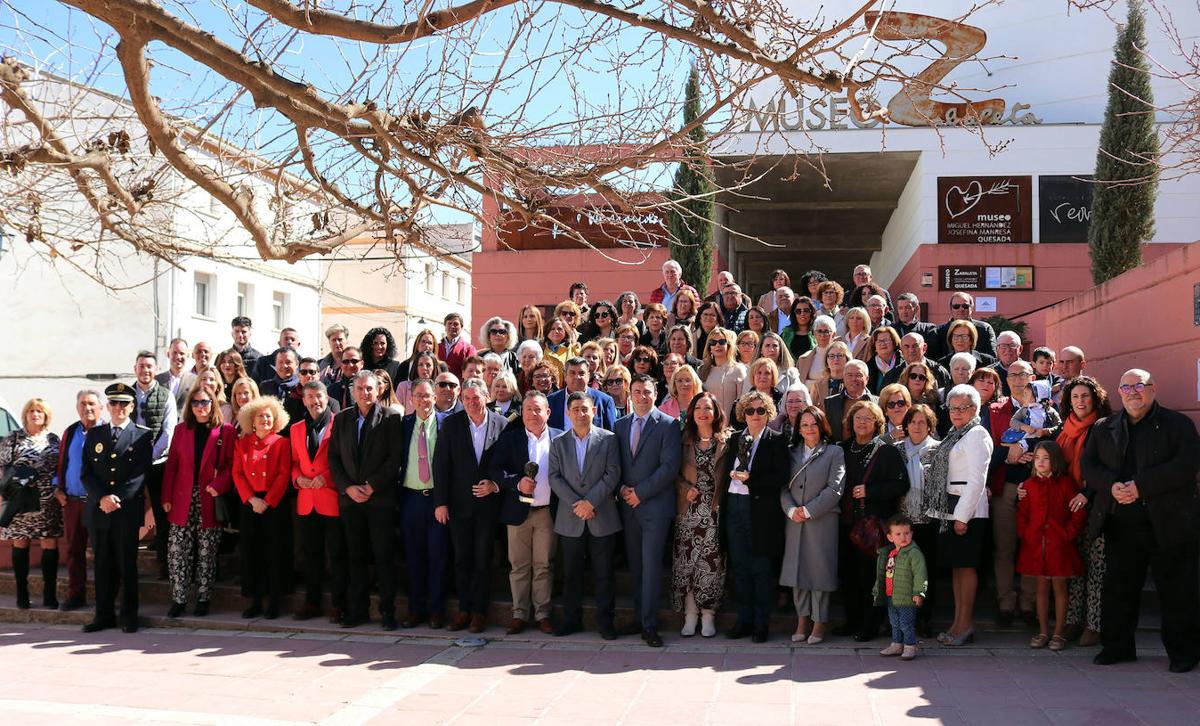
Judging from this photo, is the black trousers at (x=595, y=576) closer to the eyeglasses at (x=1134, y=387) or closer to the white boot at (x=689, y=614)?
the white boot at (x=689, y=614)

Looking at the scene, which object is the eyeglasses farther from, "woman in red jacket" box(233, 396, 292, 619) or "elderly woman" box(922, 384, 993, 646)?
"woman in red jacket" box(233, 396, 292, 619)

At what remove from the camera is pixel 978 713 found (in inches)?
215

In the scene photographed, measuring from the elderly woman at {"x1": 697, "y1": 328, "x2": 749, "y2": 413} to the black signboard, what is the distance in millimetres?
14182

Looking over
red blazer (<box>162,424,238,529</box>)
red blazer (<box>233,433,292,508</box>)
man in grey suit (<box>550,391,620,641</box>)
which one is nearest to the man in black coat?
man in grey suit (<box>550,391,620,641</box>)

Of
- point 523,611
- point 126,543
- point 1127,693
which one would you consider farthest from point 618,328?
point 1127,693

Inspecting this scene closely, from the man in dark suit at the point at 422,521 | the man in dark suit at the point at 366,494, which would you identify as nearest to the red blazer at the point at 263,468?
the man in dark suit at the point at 366,494

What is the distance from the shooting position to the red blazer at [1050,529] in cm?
675

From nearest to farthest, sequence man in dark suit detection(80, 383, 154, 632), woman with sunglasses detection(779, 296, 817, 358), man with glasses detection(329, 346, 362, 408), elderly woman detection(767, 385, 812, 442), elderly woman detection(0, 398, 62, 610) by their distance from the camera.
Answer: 1. elderly woman detection(767, 385, 812, 442)
2. man in dark suit detection(80, 383, 154, 632)
3. elderly woman detection(0, 398, 62, 610)
4. man with glasses detection(329, 346, 362, 408)
5. woman with sunglasses detection(779, 296, 817, 358)

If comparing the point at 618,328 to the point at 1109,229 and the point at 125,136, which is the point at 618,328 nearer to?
the point at 125,136

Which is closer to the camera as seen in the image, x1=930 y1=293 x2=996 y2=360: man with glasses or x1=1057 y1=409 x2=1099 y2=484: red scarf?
x1=1057 y1=409 x2=1099 y2=484: red scarf

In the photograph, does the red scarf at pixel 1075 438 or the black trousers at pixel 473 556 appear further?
the black trousers at pixel 473 556

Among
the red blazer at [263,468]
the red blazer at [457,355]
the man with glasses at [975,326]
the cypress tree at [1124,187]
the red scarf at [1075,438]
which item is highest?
the cypress tree at [1124,187]

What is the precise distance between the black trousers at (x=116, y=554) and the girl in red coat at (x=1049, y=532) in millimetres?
6894

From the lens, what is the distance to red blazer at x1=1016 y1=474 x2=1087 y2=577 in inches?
266
